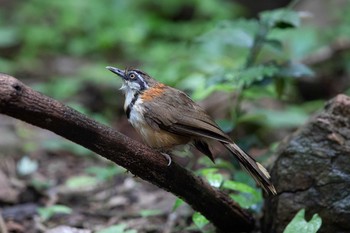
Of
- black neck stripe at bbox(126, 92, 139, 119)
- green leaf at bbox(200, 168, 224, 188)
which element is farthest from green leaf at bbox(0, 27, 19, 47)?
green leaf at bbox(200, 168, 224, 188)

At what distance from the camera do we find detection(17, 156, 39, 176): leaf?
599cm

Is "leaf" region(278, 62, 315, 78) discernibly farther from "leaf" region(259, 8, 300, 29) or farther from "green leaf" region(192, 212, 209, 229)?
"green leaf" region(192, 212, 209, 229)

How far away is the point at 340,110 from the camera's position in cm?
389

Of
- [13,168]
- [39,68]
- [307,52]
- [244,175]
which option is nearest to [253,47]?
[244,175]

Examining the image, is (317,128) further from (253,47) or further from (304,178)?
(253,47)

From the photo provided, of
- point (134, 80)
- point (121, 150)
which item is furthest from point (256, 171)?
point (134, 80)

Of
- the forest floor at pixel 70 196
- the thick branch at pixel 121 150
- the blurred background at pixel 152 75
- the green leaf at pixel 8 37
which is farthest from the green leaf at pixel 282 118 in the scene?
the green leaf at pixel 8 37

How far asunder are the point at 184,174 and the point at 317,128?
1.05 meters

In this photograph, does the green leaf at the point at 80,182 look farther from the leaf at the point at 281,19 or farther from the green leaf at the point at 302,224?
the green leaf at the point at 302,224

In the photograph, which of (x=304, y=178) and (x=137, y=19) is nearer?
(x=304, y=178)

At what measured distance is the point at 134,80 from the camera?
13.7ft

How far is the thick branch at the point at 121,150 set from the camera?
2.88 meters

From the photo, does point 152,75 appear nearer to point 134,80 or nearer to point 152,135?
point 134,80

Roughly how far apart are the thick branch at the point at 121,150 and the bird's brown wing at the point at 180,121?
0.30m
